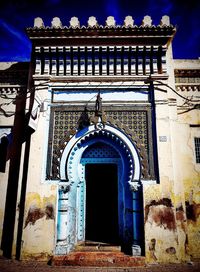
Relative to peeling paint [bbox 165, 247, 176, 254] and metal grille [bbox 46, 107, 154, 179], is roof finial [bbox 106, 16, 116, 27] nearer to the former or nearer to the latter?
metal grille [bbox 46, 107, 154, 179]

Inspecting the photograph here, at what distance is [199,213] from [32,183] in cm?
456

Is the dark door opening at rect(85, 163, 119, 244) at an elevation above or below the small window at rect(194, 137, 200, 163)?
below

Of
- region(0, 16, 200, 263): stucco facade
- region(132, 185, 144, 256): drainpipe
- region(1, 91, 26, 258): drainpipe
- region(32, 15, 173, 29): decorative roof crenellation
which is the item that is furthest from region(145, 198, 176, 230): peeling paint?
region(32, 15, 173, 29): decorative roof crenellation

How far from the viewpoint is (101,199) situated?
262 inches

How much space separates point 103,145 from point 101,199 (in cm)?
182

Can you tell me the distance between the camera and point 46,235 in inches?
201

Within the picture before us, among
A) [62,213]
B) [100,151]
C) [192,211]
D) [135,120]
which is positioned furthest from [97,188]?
[192,211]

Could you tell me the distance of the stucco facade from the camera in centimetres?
521

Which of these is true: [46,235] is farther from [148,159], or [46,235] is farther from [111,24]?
[111,24]

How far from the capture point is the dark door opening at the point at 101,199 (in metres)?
6.41

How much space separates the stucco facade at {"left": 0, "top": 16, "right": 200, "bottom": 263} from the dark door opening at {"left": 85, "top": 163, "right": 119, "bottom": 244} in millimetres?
31

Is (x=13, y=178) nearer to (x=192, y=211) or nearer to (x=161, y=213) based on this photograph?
(x=161, y=213)

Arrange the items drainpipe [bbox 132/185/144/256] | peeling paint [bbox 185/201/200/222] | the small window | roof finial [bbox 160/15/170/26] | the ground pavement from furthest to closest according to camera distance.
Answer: roof finial [bbox 160/15/170/26] < the small window < peeling paint [bbox 185/201/200/222] < drainpipe [bbox 132/185/144/256] < the ground pavement

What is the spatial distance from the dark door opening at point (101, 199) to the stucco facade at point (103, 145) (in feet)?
0.10
